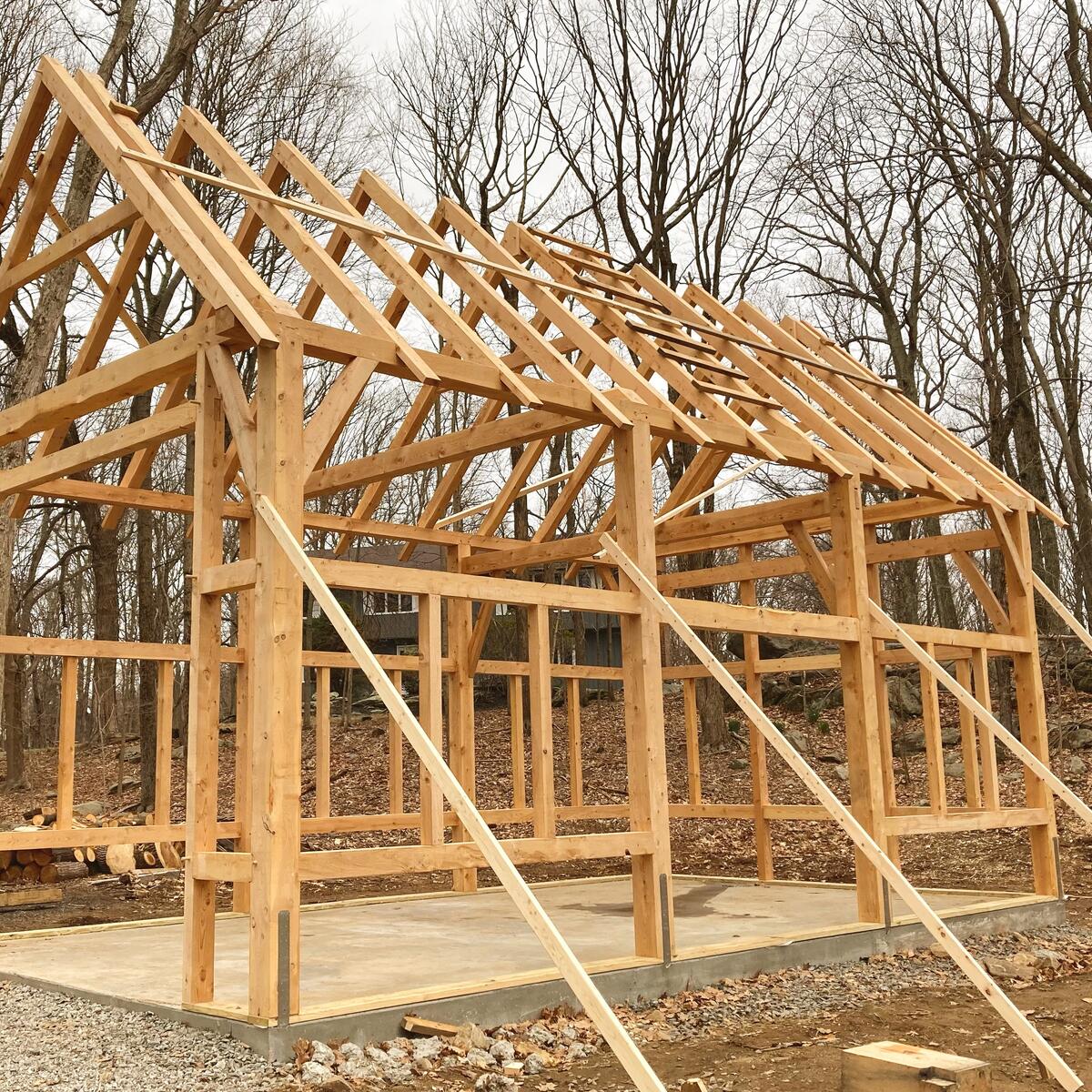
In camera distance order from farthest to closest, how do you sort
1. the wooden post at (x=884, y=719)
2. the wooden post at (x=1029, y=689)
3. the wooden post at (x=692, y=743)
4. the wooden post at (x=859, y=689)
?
the wooden post at (x=692, y=743)
the wooden post at (x=1029, y=689)
the wooden post at (x=884, y=719)
the wooden post at (x=859, y=689)

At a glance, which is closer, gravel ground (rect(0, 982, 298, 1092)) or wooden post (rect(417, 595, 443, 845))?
gravel ground (rect(0, 982, 298, 1092))

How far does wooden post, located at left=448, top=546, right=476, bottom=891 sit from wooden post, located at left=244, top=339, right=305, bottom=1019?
541 centimetres

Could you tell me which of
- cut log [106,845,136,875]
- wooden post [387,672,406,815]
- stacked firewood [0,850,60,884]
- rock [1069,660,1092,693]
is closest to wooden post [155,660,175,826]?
wooden post [387,672,406,815]

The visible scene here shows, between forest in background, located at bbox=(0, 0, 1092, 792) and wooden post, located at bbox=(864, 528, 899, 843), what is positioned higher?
forest in background, located at bbox=(0, 0, 1092, 792)

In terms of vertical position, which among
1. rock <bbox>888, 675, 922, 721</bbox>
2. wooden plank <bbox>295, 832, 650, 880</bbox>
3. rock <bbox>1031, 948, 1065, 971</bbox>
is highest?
rock <bbox>888, 675, 922, 721</bbox>

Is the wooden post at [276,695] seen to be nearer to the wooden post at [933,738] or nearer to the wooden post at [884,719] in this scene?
the wooden post at [884,719]

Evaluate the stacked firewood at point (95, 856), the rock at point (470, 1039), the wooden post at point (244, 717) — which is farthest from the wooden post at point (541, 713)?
the stacked firewood at point (95, 856)

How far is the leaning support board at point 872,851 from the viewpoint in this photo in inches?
196

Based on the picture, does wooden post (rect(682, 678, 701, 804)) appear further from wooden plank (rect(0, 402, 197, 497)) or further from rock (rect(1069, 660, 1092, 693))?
rock (rect(1069, 660, 1092, 693))

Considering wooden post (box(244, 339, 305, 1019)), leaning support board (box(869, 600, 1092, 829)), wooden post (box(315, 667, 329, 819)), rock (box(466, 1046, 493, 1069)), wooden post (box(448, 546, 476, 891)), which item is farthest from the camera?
wooden post (box(448, 546, 476, 891))

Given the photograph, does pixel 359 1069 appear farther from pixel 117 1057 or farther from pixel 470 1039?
pixel 117 1057

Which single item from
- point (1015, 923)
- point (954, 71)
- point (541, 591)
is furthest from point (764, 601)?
point (541, 591)

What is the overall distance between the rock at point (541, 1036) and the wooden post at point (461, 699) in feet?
16.4

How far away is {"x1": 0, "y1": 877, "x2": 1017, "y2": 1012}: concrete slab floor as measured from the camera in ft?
21.0
